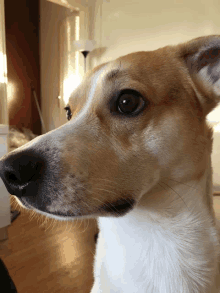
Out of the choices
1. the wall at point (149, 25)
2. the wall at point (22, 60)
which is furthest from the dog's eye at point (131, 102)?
Result: the wall at point (22, 60)

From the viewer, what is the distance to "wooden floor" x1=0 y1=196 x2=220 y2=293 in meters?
1.50

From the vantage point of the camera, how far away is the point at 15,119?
4.78 metres

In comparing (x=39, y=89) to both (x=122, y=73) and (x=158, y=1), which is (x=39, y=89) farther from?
(x=122, y=73)

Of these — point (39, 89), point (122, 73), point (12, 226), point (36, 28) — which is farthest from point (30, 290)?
point (36, 28)

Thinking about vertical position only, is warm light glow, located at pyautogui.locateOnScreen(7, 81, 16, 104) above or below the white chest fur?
above

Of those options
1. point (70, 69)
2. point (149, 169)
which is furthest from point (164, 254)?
point (70, 69)

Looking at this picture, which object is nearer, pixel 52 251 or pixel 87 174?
pixel 87 174

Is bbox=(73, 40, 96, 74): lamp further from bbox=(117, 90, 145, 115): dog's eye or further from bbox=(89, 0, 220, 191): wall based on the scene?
bbox=(117, 90, 145, 115): dog's eye

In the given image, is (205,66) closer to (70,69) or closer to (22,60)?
(70,69)

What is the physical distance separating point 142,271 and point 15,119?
468 cm

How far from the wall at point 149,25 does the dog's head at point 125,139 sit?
1417 millimetres

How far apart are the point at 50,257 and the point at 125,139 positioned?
1483 millimetres

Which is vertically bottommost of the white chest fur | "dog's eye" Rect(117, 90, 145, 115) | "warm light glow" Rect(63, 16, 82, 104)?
the white chest fur

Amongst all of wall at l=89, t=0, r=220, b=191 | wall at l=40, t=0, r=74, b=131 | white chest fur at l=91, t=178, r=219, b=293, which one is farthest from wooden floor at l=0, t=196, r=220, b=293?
wall at l=40, t=0, r=74, b=131
